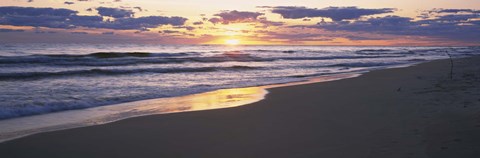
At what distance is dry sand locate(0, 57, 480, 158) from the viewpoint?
5.17 metres

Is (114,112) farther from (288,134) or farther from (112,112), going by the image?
(288,134)

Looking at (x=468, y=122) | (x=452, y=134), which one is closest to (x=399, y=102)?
(x=468, y=122)

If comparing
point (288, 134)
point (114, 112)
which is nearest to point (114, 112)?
point (114, 112)

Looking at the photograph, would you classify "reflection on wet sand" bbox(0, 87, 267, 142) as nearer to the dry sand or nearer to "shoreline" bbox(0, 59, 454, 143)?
Answer: "shoreline" bbox(0, 59, 454, 143)

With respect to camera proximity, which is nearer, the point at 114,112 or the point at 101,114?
the point at 101,114

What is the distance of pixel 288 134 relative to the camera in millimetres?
6219

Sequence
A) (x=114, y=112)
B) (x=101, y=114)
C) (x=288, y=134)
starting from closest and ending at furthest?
(x=288, y=134) → (x=101, y=114) → (x=114, y=112)

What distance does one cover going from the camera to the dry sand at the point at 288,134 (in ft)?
17.0

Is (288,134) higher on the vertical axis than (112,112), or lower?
higher

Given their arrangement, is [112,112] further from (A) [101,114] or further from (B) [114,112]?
(A) [101,114]

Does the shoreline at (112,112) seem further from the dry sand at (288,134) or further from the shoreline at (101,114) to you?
the dry sand at (288,134)

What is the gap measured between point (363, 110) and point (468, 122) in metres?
2.30

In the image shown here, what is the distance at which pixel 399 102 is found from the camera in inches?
365

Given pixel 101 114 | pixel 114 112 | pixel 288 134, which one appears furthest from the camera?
pixel 114 112
